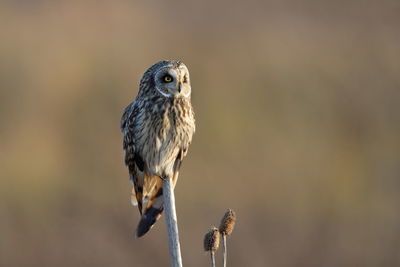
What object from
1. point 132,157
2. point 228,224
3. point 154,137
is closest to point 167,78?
point 154,137

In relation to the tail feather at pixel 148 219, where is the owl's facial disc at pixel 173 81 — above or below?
above

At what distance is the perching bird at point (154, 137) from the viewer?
14.9ft

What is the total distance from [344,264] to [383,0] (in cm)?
523

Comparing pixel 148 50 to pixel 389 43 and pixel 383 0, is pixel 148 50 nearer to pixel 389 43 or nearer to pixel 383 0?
pixel 389 43

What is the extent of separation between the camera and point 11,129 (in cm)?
929

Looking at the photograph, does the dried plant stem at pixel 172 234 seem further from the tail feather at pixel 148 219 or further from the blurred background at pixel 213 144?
the blurred background at pixel 213 144

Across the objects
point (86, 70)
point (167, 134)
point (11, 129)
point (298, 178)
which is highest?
point (86, 70)

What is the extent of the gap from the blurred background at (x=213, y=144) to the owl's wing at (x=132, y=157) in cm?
457

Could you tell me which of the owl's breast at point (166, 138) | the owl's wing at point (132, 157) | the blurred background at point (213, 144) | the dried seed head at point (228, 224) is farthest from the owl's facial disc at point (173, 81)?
the blurred background at point (213, 144)

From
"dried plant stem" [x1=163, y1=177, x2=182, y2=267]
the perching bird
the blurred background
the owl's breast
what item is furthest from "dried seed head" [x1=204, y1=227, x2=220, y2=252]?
the blurred background

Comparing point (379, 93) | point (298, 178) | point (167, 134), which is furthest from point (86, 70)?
point (167, 134)

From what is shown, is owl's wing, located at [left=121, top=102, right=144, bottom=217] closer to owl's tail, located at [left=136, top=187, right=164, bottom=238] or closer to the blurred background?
owl's tail, located at [left=136, top=187, right=164, bottom=238]

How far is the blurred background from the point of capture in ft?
30.6

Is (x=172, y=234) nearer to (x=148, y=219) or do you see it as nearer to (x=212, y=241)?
(x=212, y=241)
